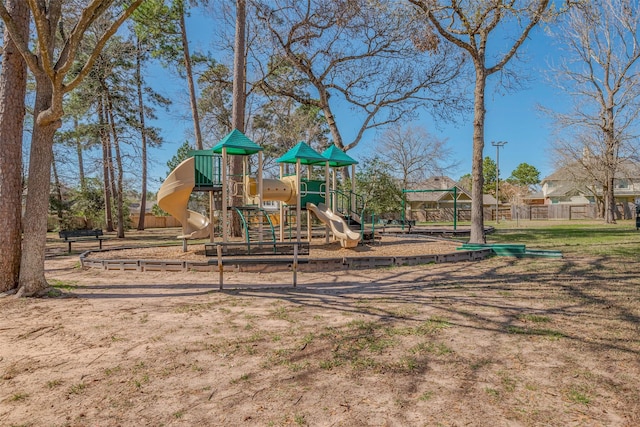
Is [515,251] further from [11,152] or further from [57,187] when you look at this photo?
[57,187]

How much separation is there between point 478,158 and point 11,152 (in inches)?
444

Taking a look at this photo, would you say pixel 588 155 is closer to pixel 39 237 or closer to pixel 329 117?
pixel 329 117

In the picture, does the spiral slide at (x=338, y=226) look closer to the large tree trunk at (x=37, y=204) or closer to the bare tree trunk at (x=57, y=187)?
the large tree trunk at (x=37, y=204)

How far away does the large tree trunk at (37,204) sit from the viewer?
18.8 feet

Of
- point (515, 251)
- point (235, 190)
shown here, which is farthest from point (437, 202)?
point (235, 190)

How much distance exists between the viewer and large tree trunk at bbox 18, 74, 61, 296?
5.73 metres

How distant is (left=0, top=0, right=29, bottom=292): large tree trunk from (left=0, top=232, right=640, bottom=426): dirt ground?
692mm

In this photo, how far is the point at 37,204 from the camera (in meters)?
5.79

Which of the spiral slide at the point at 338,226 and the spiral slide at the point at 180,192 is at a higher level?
the spiral slide at the point at 180,192

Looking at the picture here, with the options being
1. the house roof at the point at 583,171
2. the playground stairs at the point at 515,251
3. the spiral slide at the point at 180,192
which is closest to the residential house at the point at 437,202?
the house roof at the point at 583,171

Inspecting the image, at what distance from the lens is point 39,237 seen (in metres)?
5.80

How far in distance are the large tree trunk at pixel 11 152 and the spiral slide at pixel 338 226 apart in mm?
7214

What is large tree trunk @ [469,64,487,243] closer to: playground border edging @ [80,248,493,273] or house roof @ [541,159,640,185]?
playground border edging @ [80,248,493,273]

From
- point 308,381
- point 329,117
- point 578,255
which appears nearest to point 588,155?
point 329,117
